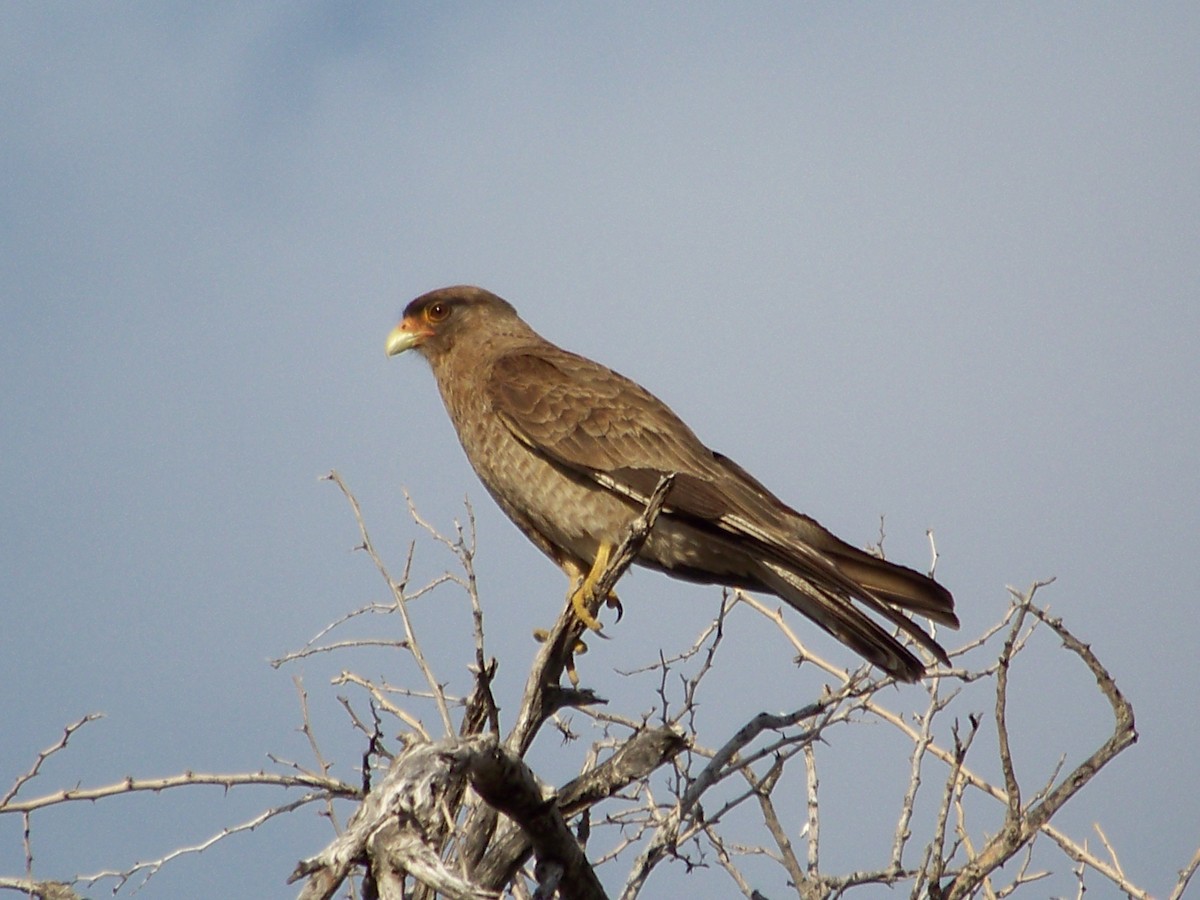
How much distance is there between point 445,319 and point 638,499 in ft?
6.15

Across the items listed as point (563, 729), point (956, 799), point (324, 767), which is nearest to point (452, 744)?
point (324, 767)

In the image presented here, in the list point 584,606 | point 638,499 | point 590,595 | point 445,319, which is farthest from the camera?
point 445,319

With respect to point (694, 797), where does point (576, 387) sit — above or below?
above

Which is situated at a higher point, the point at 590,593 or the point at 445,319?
the point at 445,319

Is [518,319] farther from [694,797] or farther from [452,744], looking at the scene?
[452,744]

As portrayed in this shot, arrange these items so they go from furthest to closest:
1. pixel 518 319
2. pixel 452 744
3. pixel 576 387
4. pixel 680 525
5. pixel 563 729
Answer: pixel 518 319 < pixel 576 387 < pixel 680 525 < pixel 563 729 < pixel 452 744

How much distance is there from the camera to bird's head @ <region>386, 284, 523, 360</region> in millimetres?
6867

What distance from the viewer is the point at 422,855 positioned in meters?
2.53

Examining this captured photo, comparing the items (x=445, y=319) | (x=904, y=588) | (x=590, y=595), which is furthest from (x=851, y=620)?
(x=445, y=319)

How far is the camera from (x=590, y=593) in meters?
4.96

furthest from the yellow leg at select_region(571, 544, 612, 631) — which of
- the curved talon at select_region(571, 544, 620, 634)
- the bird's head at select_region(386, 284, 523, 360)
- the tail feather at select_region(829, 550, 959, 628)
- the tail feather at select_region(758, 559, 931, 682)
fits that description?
the bird's head at select_region(386, 284, 523, 360)

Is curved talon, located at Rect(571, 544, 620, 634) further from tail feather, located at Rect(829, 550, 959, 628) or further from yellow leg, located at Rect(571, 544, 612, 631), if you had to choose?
tail feather, located at Rect(829, 550, 959, 628)

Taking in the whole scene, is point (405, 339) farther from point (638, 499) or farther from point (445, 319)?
point (638, 499)

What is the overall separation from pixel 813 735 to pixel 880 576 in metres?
0.93
